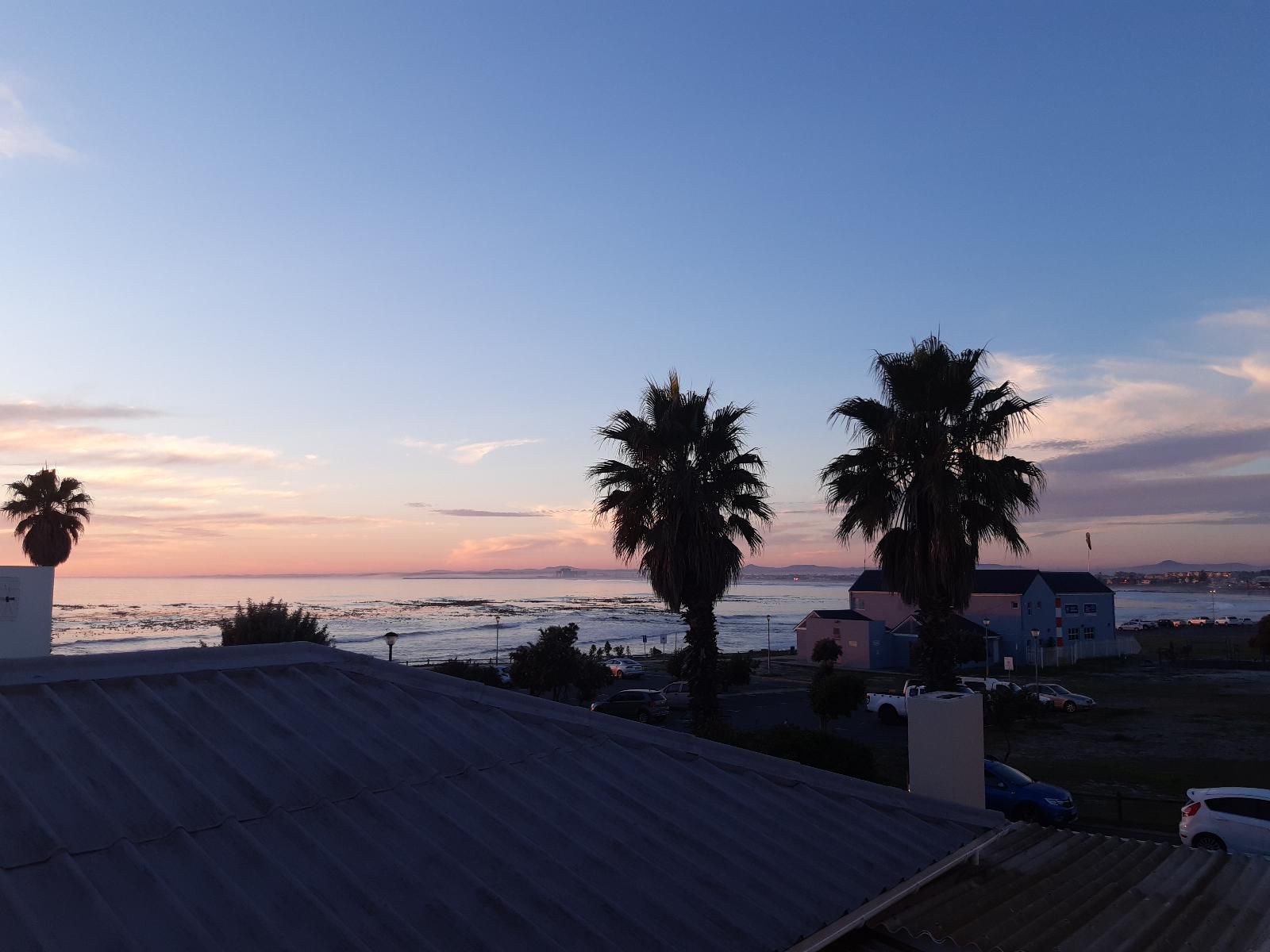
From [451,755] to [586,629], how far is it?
116 metres

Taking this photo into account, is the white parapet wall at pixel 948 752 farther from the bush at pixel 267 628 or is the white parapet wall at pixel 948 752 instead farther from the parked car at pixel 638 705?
the parked car at pixel 638 705

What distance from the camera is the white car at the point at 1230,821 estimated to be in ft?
46.6

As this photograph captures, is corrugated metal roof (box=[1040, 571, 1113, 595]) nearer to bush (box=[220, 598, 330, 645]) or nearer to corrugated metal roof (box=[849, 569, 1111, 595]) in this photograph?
corrugated metal roof (box=[849, 569, 1111, 595])

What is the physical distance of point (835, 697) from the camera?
26.3m

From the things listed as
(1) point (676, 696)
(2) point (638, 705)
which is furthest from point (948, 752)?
(1) point (676, 696)

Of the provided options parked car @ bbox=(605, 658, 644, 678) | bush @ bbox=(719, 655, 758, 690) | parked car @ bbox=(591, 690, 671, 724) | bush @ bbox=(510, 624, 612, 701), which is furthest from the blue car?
parked car @ bbox=(605, 658, 644, 678)

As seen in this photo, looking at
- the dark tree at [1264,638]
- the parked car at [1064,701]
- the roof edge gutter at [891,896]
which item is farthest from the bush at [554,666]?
the dark tree at [1264,638]

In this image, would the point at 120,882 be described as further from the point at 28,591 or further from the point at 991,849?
the point at 28,591

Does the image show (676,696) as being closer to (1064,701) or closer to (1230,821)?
(1064,701)

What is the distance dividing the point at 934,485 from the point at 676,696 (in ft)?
80.4

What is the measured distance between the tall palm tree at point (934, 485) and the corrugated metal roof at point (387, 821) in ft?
35.9

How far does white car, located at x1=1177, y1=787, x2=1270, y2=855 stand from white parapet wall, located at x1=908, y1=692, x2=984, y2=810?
9118 mm

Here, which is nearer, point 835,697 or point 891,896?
point 891,896

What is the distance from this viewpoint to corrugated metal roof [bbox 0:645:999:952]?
3920mm
